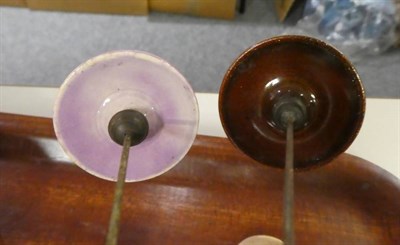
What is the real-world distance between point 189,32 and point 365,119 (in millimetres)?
865

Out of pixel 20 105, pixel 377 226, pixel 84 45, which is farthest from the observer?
pixel 84 45

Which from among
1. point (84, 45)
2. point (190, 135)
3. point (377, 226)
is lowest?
Answer: point (377, 226)

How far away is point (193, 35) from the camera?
1.45 metres

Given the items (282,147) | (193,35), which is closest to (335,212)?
(282,147)

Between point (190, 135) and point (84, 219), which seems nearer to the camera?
point (190, 135)

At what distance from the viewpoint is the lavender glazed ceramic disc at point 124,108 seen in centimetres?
44

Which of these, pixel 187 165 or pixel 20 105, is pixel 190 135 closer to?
pixel 187 165

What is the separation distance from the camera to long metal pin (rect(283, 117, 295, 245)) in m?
0.35

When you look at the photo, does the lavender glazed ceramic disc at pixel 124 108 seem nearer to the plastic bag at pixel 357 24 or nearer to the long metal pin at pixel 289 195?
the long metal pin at pixel 289 195

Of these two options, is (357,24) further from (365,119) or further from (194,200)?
(194,200)

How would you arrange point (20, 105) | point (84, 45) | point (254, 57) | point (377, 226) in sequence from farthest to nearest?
point (84, 45) < point (20, 105) < point (377, 226) < point (254, 57)

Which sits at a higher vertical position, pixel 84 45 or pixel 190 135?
pixel 84 45

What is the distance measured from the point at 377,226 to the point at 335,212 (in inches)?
2.1

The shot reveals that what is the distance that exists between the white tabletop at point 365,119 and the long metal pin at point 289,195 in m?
0.24
